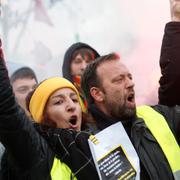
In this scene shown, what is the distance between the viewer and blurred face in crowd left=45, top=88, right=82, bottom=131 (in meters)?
2.17

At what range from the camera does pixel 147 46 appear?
3938 millimetres

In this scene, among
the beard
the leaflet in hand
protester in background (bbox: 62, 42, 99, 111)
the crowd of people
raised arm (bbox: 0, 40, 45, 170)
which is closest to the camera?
raised arm (bbox: 0, 40, 45, 170)

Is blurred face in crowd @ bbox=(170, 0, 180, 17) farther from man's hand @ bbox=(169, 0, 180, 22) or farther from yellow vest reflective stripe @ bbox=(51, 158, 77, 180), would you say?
yellow vest reflective stripe @ bbox=(51, 158, 77, 180)

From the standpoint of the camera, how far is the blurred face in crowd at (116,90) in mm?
Answer: 2154

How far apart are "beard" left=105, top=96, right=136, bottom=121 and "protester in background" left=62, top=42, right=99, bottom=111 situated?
61cm

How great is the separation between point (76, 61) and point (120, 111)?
2.66 feet

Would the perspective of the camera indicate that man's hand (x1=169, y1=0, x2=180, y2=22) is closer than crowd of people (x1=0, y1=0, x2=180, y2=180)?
No

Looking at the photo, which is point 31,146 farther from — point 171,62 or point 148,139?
point 171,62

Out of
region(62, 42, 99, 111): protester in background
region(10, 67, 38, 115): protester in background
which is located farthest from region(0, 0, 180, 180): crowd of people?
region(10, 67, 38, 115): protester in background

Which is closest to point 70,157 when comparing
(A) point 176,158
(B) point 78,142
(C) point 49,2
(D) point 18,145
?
(B) point 78,142

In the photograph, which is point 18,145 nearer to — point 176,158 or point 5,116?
point 5,116

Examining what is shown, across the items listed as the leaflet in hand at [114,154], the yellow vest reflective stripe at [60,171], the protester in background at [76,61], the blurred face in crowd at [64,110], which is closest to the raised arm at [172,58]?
the leaflet in hand at [114,154]

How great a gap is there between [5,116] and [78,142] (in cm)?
37

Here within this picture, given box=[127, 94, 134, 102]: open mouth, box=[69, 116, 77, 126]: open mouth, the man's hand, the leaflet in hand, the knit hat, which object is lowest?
the leaflet in hand
